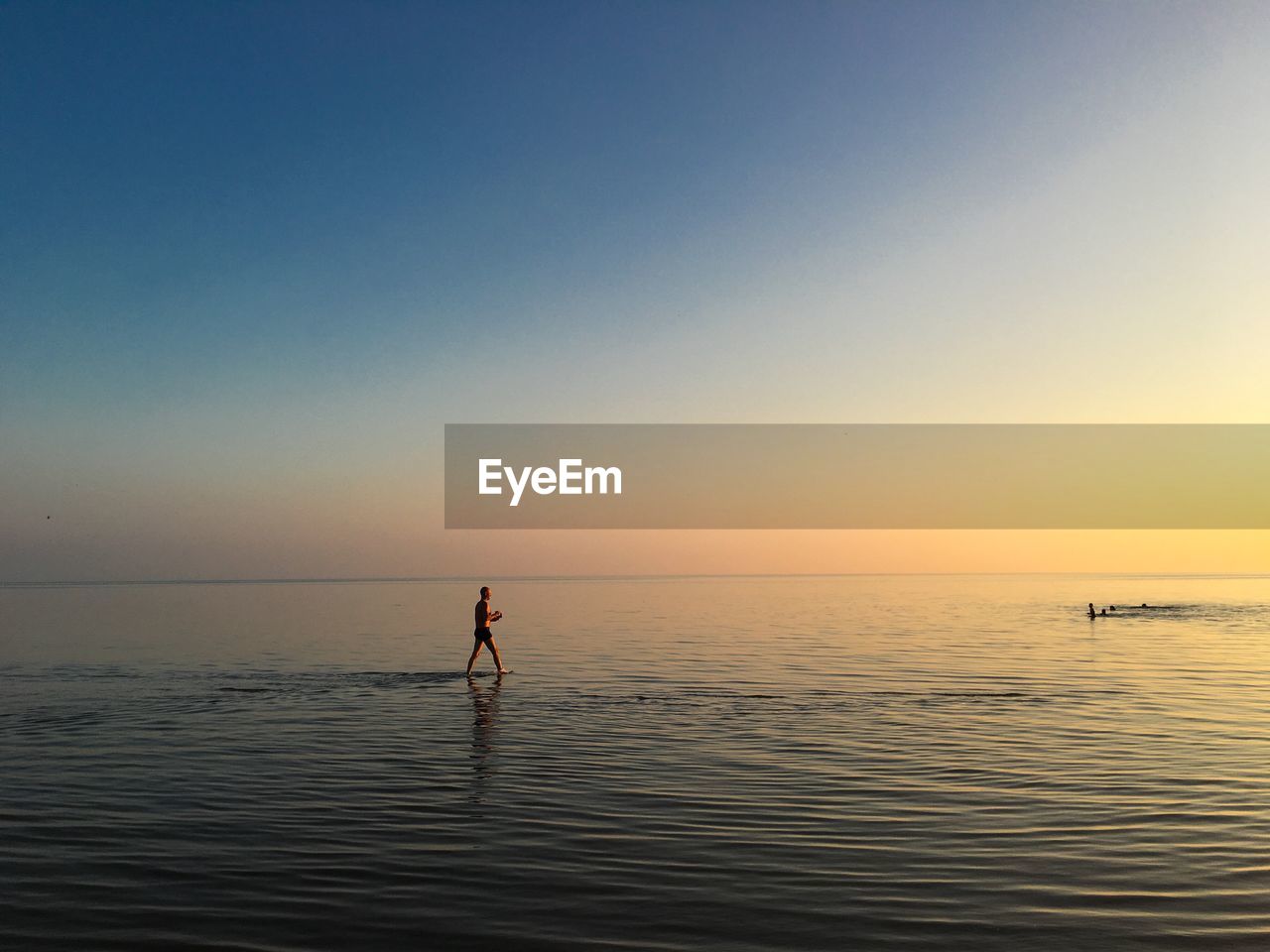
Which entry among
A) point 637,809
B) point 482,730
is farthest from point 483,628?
point 637,809

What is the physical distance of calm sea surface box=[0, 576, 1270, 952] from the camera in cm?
870

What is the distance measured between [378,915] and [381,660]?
90.7 ft

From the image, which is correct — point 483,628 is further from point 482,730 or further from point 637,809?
point 637,809

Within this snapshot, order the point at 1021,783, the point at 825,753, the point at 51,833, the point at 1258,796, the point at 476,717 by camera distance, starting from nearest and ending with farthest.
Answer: the point at 51,833, the point at 1258,796, the point at 1021,783, the point at 825,753, the point at 476,717

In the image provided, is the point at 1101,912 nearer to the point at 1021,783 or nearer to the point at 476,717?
the point at 1021,783

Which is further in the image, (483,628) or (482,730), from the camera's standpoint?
(483,628)

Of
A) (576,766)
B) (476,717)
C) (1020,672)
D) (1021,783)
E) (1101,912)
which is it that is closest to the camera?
(1101,912)

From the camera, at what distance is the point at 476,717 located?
21297 mm

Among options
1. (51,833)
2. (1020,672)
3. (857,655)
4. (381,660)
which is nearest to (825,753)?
(51,833)

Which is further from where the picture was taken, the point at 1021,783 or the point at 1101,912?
the point at 1021,783

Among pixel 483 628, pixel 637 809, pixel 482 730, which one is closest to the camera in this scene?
pixel 637 809

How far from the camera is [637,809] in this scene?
1298 centimetres

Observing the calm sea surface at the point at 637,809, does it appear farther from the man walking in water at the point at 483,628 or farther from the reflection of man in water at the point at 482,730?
the man walking in water at the point at 483,628

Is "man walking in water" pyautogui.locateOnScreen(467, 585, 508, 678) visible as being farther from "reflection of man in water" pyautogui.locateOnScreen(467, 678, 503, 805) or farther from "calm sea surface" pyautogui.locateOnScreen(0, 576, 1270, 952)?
"reflection of man in water" pyautogui.locateOnScreen(467, 678, 503, 805)
